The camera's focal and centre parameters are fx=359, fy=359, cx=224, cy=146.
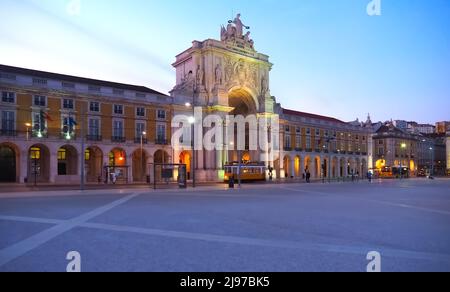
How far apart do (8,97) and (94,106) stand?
9.64 m

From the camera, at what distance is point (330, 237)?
30.1 feet

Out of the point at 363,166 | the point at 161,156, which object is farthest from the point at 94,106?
the point at 363,166

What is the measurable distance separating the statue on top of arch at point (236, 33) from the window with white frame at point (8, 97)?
34.2m

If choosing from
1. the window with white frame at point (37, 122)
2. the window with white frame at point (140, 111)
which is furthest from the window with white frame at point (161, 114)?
the window with white frame at point (37, 122)

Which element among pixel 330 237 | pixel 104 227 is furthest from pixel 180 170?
pixel 330 237

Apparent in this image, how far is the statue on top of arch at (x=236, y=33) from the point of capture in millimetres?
61822

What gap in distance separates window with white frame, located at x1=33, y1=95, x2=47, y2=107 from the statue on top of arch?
31333 mm

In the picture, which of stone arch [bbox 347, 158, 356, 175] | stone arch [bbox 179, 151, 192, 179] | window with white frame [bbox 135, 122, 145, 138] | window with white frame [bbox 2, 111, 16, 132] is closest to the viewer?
window with white frame [bbox 2, 111, 16, 132]

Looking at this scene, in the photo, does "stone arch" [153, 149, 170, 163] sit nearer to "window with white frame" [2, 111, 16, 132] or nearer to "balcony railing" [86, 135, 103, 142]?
"balcony railing" [86, 135, 103, 142]

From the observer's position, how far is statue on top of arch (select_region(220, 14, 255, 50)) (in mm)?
61822

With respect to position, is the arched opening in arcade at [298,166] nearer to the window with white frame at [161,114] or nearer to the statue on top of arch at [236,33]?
the statue on top of arch at [236,33]

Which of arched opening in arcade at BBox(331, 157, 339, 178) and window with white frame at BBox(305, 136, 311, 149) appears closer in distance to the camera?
window with white frame at BBox(305, 136, 311, 149)

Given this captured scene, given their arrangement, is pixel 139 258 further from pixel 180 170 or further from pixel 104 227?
pixel 180 170

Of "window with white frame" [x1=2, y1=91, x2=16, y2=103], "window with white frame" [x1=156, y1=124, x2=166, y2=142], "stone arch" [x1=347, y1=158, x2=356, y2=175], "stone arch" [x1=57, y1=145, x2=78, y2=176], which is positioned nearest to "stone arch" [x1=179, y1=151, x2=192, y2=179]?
"window with white frame" [x1=156, y1=124, x2=166, y2=142]
